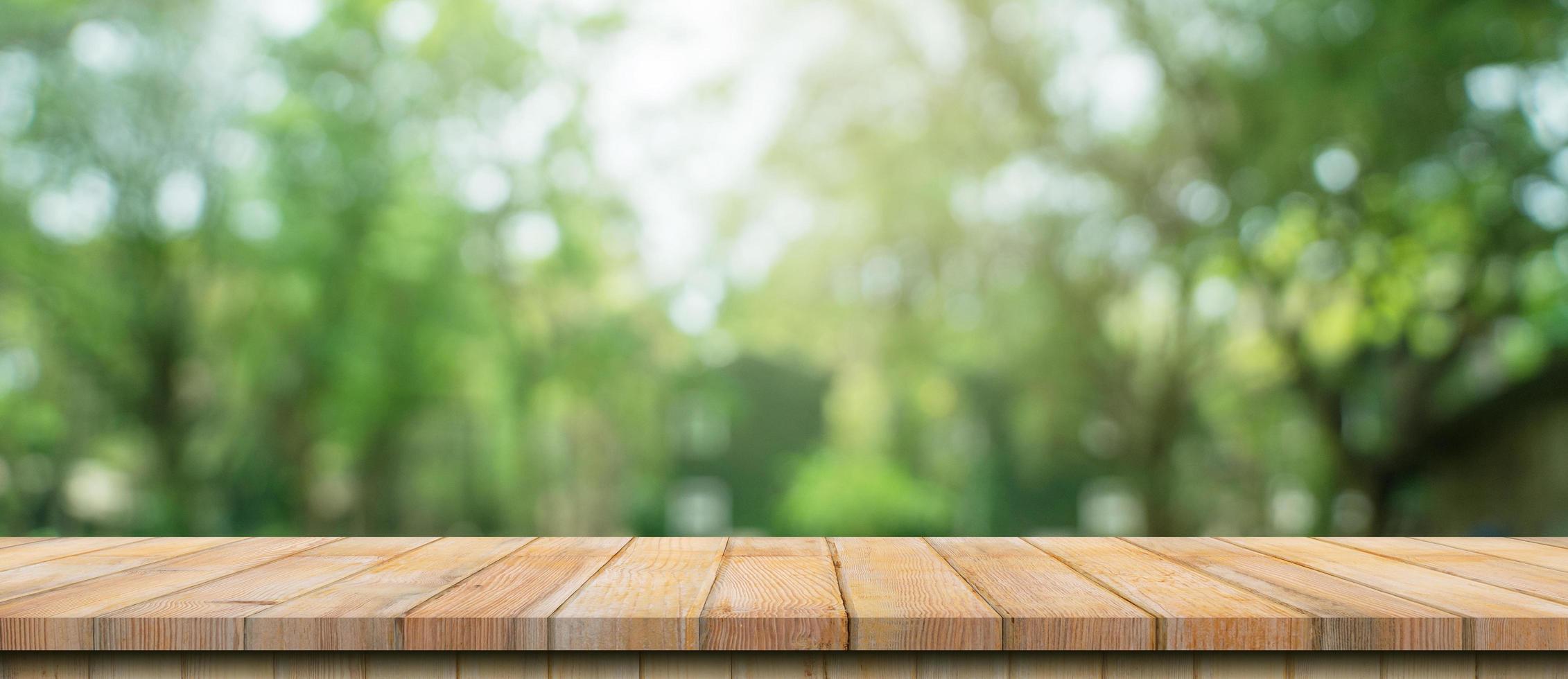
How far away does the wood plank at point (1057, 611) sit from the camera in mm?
1090

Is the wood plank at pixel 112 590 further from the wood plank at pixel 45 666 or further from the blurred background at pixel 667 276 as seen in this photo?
the blurred background at pixel 667 276

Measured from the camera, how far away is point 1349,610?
1.13 metres

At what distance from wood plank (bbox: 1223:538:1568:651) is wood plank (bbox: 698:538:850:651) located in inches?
23.8

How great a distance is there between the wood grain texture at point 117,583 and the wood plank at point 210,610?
22 millimetres

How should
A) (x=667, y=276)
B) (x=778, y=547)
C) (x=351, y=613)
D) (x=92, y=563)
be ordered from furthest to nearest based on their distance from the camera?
(x=667, y=276)
(x=778, y=547)
(x=92, y=563)
(x=351, y=613)

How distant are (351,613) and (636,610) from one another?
0.27m

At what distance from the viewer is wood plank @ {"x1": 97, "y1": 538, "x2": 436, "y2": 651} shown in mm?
1103

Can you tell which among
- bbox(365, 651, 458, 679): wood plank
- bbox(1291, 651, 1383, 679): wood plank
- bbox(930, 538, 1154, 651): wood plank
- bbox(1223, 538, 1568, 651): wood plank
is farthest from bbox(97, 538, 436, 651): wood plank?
bbox(1223, 538, 1568, 651): wood plank

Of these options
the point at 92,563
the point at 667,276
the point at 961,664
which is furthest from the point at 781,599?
the point at 667,276

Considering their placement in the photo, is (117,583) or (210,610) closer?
(210,610)

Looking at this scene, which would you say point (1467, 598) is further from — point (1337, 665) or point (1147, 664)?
point (1147, 664)

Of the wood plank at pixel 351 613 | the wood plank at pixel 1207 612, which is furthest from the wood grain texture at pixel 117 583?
the wood plank at pixel 1207 612

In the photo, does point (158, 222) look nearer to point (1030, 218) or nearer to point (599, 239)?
point (599, 239)

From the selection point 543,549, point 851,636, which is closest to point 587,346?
point 543,549
